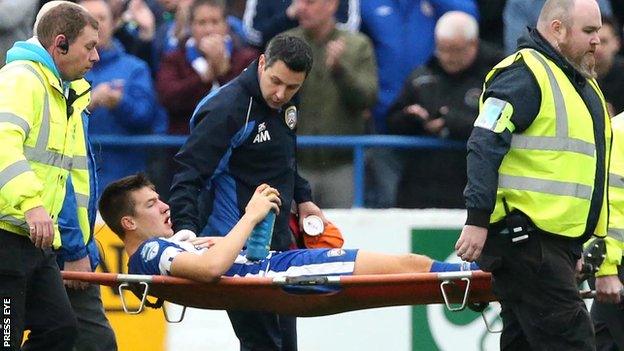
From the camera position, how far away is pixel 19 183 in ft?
22.3

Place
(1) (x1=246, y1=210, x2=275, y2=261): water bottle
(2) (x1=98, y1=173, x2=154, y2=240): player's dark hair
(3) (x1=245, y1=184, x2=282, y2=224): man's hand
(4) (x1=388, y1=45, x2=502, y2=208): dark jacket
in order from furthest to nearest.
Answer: (4) (x1=388, y1=45, x2=502, y2=208): dark jacket, (2) (x1=98, y1=173, x2=154, y2=240): player's dark hair, (1) (x1=246, y1=210, x2=275, y2=261): water bottle, (3) (x1=245, y1=184, x2=282, y2=224): man's hand

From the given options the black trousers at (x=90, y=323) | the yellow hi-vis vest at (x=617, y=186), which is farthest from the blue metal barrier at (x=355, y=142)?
the black trousers at (x=90, y=323)

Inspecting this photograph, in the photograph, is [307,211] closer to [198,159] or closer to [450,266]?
[198,159]

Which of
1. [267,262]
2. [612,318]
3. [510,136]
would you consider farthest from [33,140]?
[612,318]

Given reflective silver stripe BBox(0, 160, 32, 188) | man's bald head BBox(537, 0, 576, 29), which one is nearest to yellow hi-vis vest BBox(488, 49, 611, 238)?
man's bald head BBox(537, 0, 576, 29)

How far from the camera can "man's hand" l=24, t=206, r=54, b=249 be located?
6770 mm

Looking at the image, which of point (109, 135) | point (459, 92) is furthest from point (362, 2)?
point (109, 135)

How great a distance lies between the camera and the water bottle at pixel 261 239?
7488 mm

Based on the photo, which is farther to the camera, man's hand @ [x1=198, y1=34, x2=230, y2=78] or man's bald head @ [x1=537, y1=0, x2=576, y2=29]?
man's hand @ [x1=198, y1=34, x2=230, y2=78]

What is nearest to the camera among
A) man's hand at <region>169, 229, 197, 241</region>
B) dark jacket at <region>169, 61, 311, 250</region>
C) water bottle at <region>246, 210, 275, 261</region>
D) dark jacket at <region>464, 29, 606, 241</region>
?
dark jacket at <region>464, 29, 606, 241</region>

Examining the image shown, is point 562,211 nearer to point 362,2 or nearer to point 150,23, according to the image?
point 362,2

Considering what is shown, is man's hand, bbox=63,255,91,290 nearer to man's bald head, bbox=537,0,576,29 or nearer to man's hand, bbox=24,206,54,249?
man's hand, bbox=24,206,54,249

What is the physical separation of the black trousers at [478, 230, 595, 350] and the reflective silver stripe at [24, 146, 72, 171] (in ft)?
6.50

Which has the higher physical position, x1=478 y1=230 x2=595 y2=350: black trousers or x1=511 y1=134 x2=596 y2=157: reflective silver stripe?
x1=511 y1=134 x2=596 y2=157: reflective silver stripe
